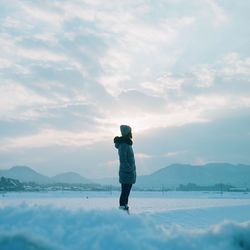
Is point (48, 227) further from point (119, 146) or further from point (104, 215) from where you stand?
point (119, 146)

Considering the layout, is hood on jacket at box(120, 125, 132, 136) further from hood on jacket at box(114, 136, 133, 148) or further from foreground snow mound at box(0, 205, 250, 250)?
foreground snow mound at box(0, 205, 250, 250)

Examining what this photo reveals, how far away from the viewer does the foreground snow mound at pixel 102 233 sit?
3742 millimetres

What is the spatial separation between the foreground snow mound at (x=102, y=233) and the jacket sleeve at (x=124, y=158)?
4.72m

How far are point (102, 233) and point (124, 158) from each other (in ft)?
17.0

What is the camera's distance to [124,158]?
9.01 meters

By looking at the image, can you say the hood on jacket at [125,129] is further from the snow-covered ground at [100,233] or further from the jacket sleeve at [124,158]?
the snow-covered ground at [100,233]

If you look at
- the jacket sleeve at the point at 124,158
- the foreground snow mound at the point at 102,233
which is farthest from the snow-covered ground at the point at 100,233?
the jacket sleeve at the point at 124,158

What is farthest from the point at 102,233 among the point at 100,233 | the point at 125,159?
the point at 125,159

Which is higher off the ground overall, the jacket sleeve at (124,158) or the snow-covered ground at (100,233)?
the jacket sleeve at (124,158)

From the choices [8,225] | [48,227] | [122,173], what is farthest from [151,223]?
[122,173]

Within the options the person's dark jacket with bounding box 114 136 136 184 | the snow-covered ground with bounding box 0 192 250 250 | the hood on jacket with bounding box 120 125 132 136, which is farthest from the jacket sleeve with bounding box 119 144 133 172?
the snow-covered ground with bounding box 0 192 250 250

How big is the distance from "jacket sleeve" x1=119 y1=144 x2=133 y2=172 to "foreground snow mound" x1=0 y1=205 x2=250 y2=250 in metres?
4.72

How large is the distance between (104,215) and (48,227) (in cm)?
59

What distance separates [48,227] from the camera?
3947 mm
